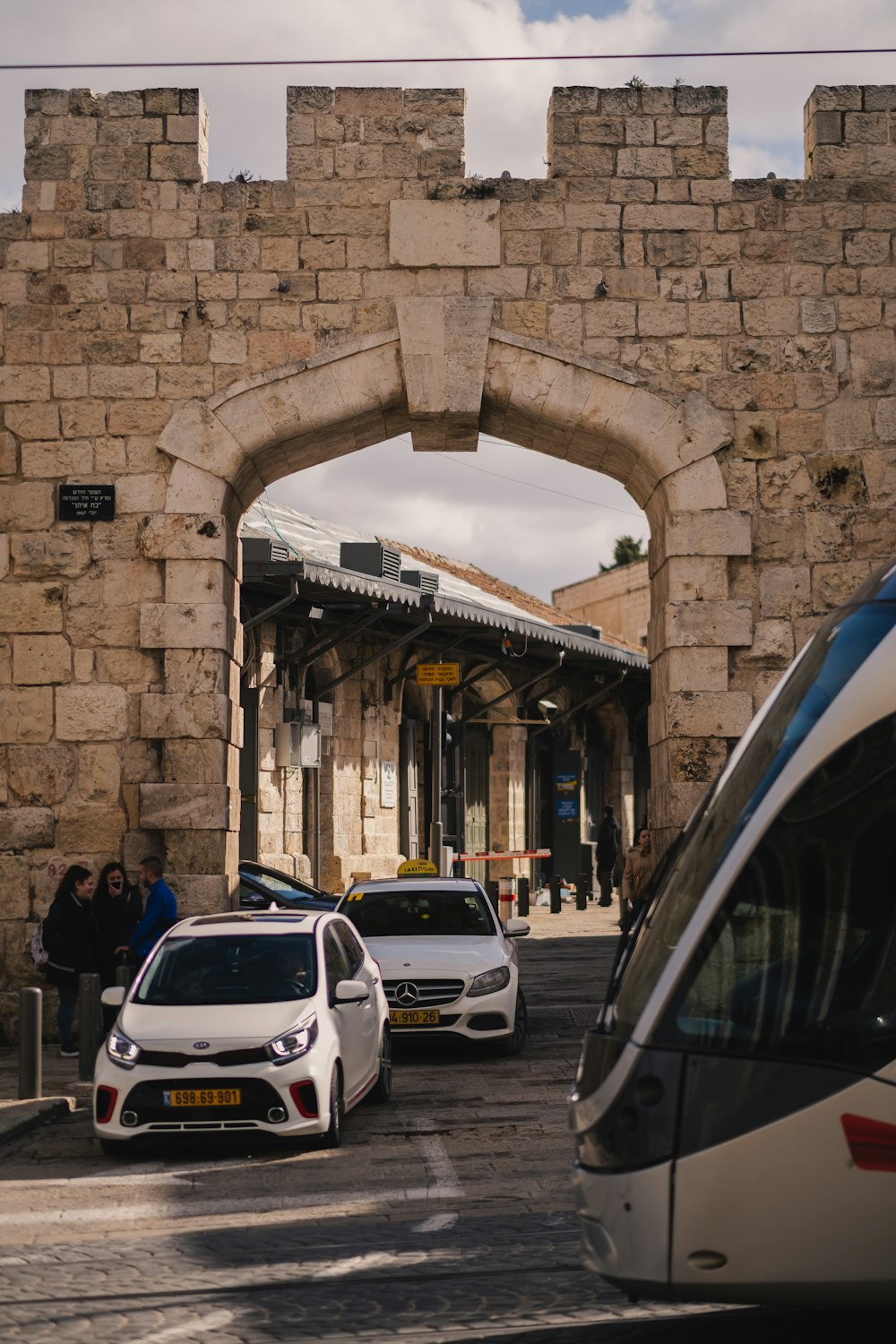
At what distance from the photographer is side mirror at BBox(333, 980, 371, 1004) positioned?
935 cm

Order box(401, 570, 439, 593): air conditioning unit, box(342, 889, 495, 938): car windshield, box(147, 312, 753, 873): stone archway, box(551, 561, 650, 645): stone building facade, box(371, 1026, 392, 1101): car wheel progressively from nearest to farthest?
box(371, 1026, 392, 1101): car wheel, box(147, 312, 753, 873): stone archway, box(342, 889, 495, 938): car windshield, box(401, 570, 439, 593): air conditioning unit, box(551, 561, 650, 645): stone building facade

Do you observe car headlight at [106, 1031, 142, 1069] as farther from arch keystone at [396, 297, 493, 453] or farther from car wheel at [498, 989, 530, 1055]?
arch keystone at [396, 297, 493, 453]

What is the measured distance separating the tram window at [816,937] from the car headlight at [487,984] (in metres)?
7.44

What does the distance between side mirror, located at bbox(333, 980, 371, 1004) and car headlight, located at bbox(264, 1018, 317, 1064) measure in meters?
0.35

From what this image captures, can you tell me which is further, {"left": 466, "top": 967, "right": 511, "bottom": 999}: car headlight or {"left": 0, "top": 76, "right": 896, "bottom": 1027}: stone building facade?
{"left": 0, "top": 76, "right": 896, "bottom": 1027}: stone building facade

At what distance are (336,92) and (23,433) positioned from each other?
11.6 feet

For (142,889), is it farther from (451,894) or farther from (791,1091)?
(791,1091)

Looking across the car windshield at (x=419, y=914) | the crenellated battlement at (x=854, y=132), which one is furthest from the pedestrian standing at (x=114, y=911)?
the crenellated battlement at (x=854, y=132)

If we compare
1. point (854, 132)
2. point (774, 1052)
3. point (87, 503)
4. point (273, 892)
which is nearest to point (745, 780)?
point (774, 1052)

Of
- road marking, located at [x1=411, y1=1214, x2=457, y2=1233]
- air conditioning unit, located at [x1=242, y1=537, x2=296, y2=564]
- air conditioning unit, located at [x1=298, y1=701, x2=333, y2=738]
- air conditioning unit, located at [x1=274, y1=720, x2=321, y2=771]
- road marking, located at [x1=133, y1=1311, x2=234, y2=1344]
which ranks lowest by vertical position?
road marking, located at [x1=411, y1=1214, x2=457, y2=1233]

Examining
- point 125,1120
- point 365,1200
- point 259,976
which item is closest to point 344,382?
point 259,976

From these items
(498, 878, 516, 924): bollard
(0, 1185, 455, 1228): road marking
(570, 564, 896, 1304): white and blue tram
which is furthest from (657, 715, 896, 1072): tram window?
(498, 878, 516, 924): bollard

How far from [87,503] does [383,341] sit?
255 centimetres

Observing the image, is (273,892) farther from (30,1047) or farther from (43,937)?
(30,1047)
